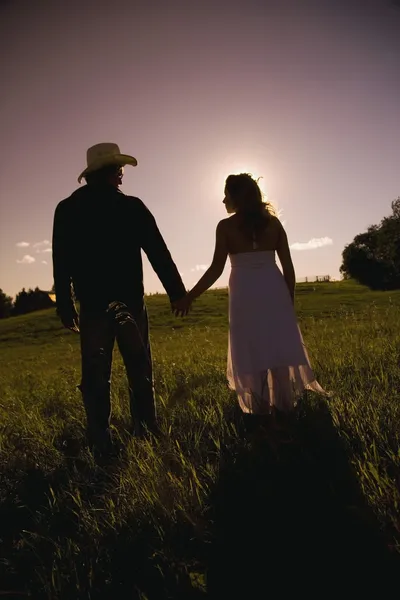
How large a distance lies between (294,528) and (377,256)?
6583cm

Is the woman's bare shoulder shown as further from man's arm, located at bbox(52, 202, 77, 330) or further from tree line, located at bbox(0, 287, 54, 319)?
tree line, located at bbox(0, 287, 54, 319)

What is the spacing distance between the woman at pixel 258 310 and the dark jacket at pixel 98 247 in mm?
925

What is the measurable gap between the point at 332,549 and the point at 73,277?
339 cm

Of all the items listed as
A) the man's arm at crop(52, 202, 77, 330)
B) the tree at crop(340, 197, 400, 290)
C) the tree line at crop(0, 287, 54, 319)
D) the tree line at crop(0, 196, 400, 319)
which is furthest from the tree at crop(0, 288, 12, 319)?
the man's arm at crop(52, 202, 77, 330)

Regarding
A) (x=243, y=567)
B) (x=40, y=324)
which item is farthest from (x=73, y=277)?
(x=40, y=324)

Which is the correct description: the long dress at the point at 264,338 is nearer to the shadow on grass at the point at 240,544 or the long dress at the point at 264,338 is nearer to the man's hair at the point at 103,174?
the shadow on grass at the point at 240,544

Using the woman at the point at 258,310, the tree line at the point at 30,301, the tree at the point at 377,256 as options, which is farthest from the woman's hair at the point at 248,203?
the tree line at the point at 30,301

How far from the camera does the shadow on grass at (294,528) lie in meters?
2.10

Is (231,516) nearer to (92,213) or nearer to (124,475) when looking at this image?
(124,475)

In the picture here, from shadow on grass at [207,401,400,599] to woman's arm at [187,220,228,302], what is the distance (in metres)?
2.02

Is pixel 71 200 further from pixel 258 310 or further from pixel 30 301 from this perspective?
pixel 30 301

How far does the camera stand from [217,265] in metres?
4.75

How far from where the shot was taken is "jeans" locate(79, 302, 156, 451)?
4.37 meters

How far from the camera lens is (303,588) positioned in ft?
6.79
